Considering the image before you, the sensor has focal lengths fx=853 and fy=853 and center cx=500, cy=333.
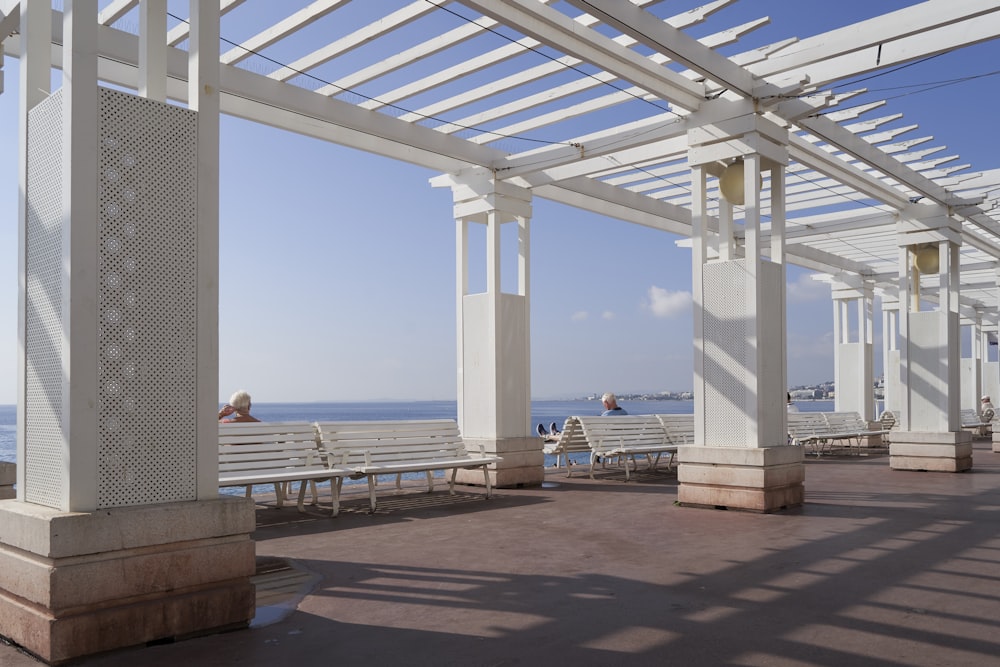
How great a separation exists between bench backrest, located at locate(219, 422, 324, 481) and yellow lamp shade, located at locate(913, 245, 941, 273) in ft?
32.5

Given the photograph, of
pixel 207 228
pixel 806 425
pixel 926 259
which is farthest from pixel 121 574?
pixel 806 425

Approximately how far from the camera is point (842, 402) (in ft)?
69.6

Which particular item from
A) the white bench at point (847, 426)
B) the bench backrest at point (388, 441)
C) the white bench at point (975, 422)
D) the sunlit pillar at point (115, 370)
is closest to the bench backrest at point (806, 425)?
the white bench at point (847, 426)

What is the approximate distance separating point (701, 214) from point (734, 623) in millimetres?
5479

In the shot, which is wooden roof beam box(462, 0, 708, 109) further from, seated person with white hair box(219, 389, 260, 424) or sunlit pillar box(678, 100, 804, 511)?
seated person with white hair box(219, 389, 260, 424)

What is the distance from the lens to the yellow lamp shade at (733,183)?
8867 mm

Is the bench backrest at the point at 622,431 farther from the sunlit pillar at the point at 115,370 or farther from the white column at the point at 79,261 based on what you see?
the white column at the point at 79,261

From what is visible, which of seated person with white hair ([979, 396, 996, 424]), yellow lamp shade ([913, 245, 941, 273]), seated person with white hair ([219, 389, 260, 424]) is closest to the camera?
seated person with white hair ([219, 389, 260, 424])

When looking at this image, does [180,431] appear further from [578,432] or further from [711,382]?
[578,432]

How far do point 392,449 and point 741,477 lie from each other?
3.55 metres

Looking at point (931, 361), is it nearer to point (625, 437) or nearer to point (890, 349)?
point (625, 437)

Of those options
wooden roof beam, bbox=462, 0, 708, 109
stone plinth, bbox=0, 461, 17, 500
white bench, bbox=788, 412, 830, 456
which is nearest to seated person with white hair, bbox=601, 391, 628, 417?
white bench, bbox=788, 412, 830, 456

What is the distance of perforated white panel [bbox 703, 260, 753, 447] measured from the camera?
8.28m

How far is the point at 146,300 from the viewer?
13.0 ft
